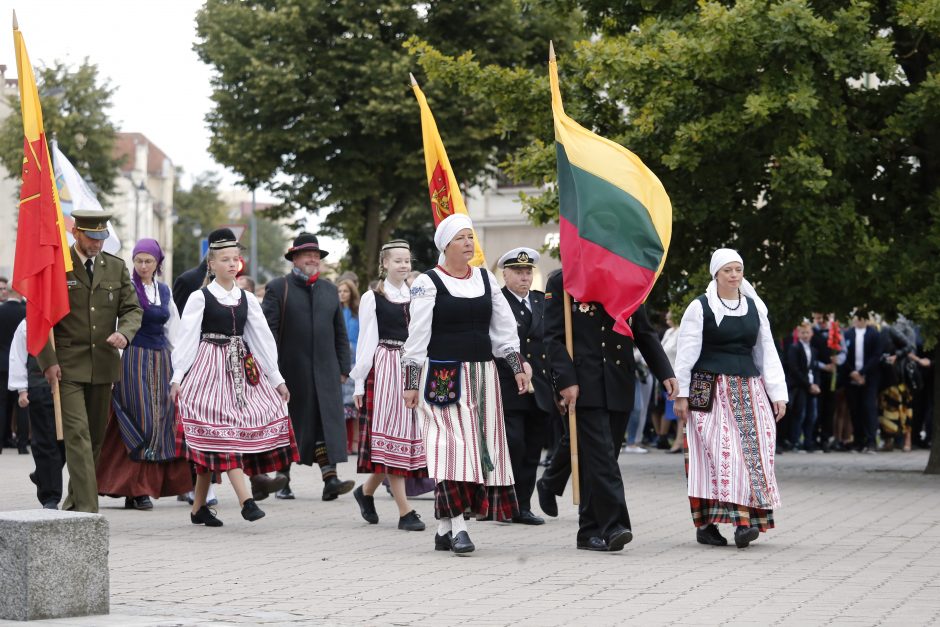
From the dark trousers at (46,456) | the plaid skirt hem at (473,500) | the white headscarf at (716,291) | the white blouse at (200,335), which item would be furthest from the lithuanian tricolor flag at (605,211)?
the dark trousers at (46,456)

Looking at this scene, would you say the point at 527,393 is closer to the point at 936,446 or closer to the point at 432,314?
the point at 432,314

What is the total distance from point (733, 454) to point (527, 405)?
2284mm

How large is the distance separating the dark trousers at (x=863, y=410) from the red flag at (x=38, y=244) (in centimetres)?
1359

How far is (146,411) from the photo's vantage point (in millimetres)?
12195

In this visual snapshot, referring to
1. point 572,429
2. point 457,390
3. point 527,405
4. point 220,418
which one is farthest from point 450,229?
point 220,418

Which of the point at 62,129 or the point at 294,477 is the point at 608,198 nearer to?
the point at 294,477

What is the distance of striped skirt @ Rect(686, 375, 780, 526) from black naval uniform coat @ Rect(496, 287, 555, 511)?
5.62ft

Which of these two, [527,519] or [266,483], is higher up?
[266,483]

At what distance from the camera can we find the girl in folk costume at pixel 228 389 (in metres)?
11.2

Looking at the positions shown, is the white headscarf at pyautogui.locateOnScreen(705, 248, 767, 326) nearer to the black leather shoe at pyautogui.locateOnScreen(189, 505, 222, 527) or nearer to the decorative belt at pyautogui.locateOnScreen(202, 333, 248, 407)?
the decorative belt at pyautogui.locateOnScreen(202, 333, 248, 407)

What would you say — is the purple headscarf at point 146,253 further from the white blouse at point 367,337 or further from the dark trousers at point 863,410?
the dark trousers at point 863,410

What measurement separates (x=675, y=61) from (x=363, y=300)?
494cm

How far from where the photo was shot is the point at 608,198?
987 cm

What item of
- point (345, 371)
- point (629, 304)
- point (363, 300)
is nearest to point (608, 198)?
point (629, 304)
